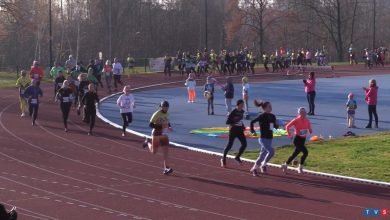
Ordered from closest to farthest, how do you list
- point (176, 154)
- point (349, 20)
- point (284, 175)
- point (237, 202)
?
point (237, 202) → point (284, 175) → point (176, 154) → point (349, 20)

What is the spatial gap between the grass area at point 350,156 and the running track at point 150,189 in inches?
42.2

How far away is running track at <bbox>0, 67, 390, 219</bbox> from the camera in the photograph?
38.2ft

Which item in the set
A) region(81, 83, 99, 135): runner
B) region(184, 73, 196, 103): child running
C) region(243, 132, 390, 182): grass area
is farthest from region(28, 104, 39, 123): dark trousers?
region(243, 132, 390, 182): grass area

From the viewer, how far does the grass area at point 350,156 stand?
15.3 meters

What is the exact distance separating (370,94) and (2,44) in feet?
172

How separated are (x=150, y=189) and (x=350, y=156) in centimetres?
600

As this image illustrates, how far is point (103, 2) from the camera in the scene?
235 feet

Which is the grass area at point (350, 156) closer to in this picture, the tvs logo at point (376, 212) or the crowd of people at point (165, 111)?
the crowd of people at point (165, 111)

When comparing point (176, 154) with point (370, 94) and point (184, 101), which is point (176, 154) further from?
point (184, 101)

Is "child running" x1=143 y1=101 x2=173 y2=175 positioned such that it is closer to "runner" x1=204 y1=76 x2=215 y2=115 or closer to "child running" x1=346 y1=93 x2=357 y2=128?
"child running" x1=346 y1=93 x2=357 y2=128

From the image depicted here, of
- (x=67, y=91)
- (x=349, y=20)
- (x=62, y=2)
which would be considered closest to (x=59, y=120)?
(x=67, y=91)

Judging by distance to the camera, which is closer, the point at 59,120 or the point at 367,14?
the point at 59,120

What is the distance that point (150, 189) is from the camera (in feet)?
44.2

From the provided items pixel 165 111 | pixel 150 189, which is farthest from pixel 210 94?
pixel 150 189
